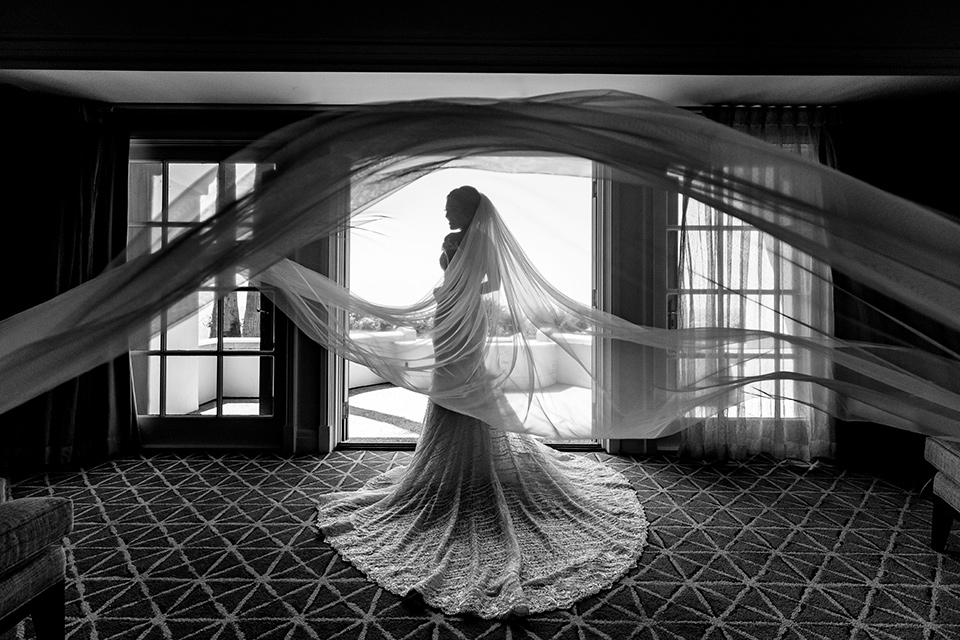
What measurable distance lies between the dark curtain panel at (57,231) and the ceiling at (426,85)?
204 mm

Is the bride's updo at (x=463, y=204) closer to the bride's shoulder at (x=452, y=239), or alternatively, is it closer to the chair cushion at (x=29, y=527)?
the bride's shoulder at (x=452, y=239)

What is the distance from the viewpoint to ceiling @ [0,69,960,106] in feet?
10.4

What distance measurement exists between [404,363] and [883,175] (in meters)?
3.22

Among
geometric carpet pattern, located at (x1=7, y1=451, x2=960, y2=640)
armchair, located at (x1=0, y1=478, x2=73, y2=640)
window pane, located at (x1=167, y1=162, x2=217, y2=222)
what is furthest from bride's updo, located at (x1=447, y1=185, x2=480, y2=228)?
armchair, located at (x1=0, y1=478, x2=73, y2=640)

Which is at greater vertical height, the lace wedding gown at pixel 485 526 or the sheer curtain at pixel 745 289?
the sheer curtain at pixel 745 289

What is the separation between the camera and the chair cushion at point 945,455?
2.31 meters

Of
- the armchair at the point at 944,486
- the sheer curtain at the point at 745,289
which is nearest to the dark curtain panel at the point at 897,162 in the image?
the sheer curtain at the point at 745,289

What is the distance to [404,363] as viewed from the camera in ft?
7.27

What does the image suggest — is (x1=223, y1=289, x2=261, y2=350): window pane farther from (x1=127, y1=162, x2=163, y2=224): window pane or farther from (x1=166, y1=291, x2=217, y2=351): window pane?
(x1=127, y1=162, x2=163, y2=224): window pane

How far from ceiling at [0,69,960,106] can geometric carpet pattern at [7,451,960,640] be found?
2199 millimetres

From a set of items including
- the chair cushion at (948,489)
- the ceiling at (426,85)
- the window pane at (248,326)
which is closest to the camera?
the chair cushion at (948,489)

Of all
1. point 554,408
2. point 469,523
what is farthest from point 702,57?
point 469,523

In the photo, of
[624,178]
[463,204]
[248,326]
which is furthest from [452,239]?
[248,326]

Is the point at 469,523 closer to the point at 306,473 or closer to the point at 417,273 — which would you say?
the point at 417,273
